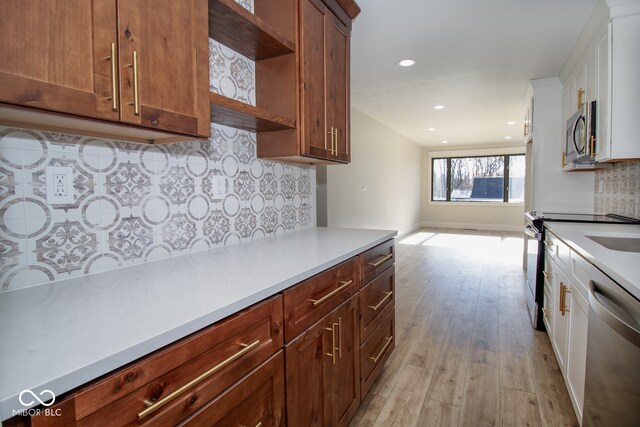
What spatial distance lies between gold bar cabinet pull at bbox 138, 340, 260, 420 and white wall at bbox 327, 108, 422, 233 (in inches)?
146

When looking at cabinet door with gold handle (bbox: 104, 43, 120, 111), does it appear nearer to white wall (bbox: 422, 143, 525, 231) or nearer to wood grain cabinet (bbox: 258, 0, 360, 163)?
Answer: wood grain cabinet (bbox: 258, 0, 360, 163)

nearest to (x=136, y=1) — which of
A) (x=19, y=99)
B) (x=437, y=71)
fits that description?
(x=19, y=99)

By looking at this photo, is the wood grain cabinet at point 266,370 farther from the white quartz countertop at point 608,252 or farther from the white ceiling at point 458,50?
the white ceiling at point 458,50

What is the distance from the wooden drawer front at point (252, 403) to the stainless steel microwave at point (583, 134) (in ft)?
8.39

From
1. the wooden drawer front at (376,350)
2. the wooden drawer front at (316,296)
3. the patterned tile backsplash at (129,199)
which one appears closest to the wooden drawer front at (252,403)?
the wooden drawer front at (316,296)

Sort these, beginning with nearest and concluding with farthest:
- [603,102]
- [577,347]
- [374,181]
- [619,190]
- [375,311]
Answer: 1. [577,347]
2. [375,311]
3. [603,102]
4. [619,190]
5. [374,181]

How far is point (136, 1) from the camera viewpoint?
94cm

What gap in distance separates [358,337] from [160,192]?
1.13m

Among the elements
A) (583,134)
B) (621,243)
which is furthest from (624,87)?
(621,243)

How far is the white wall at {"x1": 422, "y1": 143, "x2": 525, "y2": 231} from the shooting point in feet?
27.6

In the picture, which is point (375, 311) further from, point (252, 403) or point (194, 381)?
point (194, 381)

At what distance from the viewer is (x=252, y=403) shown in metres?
0.94

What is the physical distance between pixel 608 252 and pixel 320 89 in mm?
1566

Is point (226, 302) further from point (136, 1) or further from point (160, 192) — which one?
point (136, 1)
